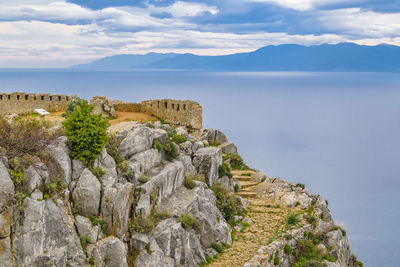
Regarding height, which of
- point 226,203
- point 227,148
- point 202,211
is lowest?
point 226,203

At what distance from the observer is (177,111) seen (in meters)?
38.4

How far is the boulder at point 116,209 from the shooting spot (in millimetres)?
17828

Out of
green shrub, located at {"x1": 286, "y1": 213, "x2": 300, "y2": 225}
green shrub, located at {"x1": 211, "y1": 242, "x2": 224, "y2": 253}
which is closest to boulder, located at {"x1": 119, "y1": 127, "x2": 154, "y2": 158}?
green shrub, located at {"x1": 211, "y1": 242, "x2": 224, "y2": 253}

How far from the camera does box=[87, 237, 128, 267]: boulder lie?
1667cm

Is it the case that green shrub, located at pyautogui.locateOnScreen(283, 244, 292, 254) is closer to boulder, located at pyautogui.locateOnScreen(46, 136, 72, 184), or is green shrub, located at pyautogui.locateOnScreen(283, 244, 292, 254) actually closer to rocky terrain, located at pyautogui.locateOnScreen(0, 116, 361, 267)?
rocky terrain, located at pyautogui.locateOnScreen(0, 116, 361, 267)

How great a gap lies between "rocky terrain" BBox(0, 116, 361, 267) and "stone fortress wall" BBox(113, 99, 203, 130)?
8.70m

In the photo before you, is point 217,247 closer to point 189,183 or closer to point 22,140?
point 189,183

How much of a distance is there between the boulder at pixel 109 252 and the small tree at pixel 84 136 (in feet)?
13.3

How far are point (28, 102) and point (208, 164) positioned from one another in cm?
2159

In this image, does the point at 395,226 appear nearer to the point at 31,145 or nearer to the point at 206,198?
the point at 206,198

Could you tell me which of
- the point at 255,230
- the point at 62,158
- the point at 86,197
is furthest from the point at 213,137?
the point at 86,197

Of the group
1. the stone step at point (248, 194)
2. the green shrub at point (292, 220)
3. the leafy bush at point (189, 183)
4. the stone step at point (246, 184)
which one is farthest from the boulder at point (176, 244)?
the stone step at point (246, 184)

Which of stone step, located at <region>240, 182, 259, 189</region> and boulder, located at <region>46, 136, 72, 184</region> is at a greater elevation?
boulder, located at <region>46, 136, 72, 184</region>

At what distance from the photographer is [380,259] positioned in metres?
76.5
